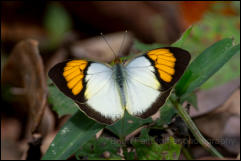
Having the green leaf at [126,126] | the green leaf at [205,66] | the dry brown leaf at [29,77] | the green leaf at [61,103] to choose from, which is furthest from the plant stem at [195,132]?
the dry brown leaf at [29,77]

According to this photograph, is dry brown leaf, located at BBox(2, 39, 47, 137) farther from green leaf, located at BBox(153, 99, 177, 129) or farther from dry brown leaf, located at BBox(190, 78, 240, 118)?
dry brown leaf, located at BBox(190, 78, 240, 118)

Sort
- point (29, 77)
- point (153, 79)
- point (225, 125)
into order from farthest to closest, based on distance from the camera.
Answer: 1. point (29, 77)
2. point (225, 125)
3. point (153, 79)

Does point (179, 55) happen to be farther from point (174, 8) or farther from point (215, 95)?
point (174, 8)

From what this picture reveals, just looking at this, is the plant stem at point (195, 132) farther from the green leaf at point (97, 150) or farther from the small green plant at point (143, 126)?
the green leaf at point (97, 150)

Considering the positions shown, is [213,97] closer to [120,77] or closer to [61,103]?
[120,77]

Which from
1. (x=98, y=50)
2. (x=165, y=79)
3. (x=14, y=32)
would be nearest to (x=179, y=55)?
(x=165, y=79)

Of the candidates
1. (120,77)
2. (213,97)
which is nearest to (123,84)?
(120,77)
